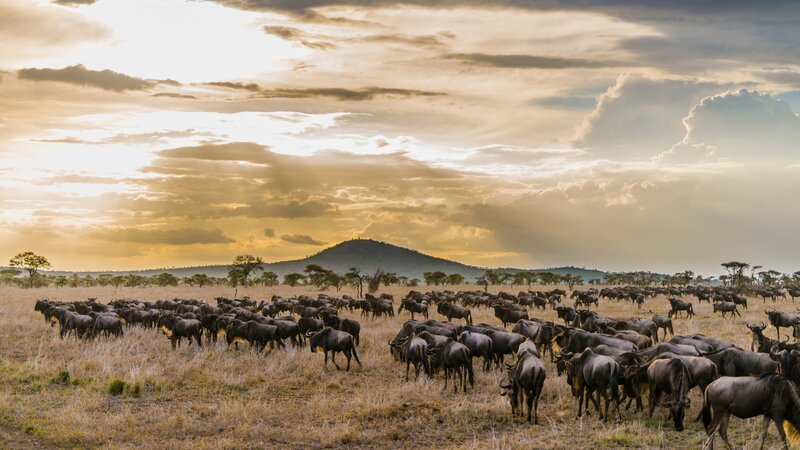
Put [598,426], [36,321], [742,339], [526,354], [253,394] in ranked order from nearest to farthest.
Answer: [598,426] → [526,354] → [253,394] → [742,339] → [36,321]

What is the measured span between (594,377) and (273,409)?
28.5 feet

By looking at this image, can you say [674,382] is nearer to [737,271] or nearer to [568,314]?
[568,314]

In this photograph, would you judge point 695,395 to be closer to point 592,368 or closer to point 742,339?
point 592,368

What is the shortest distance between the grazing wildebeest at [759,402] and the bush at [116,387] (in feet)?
53.6

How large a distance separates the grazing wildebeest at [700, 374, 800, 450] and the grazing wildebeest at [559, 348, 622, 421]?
9.22ft

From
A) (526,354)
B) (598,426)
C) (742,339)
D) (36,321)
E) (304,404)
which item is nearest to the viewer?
(598,426)

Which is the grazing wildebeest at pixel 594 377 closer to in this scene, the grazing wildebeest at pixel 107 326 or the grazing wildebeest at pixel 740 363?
the grazing wildebeest at pixel 740 363

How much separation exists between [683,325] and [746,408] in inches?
1128

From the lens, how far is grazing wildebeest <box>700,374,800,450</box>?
38.1 ft

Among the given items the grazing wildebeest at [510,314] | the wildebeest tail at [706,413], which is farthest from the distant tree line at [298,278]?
the wildebeest tail at [706,413]

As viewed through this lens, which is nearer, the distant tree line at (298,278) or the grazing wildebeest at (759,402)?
the grazing wildebeest at (759,402)

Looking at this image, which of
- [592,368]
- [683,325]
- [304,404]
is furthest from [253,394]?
[683,325]

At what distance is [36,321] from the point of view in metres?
36.4

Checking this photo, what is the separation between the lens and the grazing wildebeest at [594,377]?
49.3 ft
